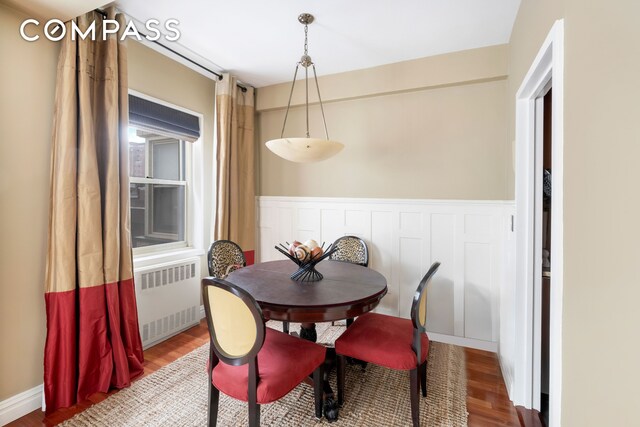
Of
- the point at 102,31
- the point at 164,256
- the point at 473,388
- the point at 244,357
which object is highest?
the point at 102,31

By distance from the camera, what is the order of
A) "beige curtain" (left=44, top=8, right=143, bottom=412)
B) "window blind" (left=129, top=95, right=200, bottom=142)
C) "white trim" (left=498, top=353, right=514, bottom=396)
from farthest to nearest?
"window blind" (left=129, top=95, right=200, bottom=142)
"white trim" (left=498, top=353, right=514, bottom=396)
"beige curtain" (left=44, top=8, right=143, bottom=412)

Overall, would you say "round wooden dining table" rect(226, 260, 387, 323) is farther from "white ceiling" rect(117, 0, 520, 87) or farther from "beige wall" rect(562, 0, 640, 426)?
"white ceiling" rect(117, 0, 520, 87)

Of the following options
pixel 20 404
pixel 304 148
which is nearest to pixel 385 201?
pixel 304 148

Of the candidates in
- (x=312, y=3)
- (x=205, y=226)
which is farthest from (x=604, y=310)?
(x=205, y=226)

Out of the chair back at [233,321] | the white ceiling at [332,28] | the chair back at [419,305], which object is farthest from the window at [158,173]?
the chair back at [419,305]

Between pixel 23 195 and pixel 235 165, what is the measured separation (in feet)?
5.84

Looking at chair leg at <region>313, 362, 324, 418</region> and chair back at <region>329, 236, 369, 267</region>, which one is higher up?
chair back at <region>329, 236, 369, 267</region>

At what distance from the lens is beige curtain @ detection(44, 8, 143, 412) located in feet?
6.36

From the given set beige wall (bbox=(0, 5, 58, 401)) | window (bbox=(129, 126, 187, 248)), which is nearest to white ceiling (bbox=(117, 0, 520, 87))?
beige wall (bbox=(0, 5, 58, 401))

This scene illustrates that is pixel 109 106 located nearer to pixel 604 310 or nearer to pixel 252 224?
pixel 252 224

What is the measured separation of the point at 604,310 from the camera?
85 cm

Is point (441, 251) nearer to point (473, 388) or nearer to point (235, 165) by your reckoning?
point (473, 388)

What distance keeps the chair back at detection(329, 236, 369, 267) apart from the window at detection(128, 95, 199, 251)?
1.67 m

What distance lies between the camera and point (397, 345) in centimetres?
182
